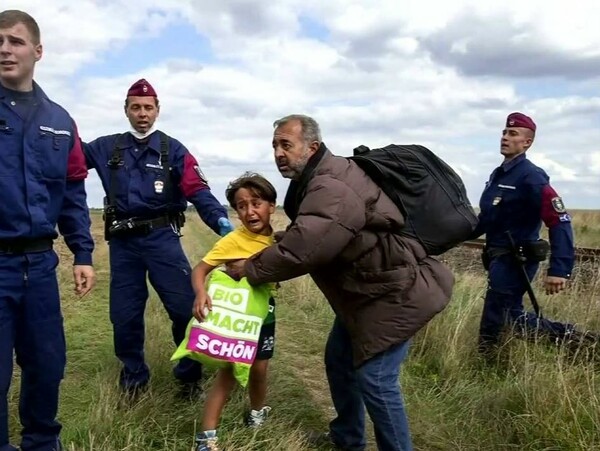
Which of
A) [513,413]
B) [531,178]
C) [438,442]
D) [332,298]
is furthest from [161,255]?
[531,178]

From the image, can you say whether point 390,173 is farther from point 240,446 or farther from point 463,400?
point 463,400

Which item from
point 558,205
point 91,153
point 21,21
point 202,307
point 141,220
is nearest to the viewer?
point 21,21

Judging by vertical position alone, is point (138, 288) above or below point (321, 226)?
below

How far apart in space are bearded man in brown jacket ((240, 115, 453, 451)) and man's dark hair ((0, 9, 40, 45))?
1281mm

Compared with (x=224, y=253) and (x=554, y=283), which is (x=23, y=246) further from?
(x=554, y=283)

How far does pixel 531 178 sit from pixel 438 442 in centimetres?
231

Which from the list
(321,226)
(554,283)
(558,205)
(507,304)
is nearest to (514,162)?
(558,205)

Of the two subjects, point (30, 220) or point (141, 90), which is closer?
point (30, 220)

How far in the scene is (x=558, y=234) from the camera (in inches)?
209

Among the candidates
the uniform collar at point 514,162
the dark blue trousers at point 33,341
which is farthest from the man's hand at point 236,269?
the uniform collar at point 514,162

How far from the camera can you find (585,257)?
1114 centimetres

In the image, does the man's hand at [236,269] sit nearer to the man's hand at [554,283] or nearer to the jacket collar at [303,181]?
the jacket collar at [303,181]

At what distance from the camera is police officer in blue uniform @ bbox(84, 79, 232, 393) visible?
4609 millimetres

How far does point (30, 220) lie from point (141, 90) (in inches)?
64.2
